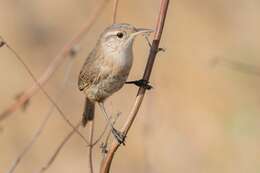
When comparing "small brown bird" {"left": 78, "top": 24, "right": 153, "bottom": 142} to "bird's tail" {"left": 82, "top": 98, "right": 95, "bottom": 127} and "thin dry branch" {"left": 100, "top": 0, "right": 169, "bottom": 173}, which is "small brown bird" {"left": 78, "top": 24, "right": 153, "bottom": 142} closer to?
"bird's tail" {"left": 82, "top": 98, "right": 95, "bottom": 127}

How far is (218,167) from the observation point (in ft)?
30.6

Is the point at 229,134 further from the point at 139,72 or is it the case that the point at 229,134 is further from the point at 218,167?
the point at 139,72

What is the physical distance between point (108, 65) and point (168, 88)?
5.35 m

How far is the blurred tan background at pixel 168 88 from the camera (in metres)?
9.73

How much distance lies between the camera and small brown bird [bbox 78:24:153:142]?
18.3 feet

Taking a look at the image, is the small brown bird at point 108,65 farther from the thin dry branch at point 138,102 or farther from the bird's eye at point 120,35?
the thin dry branch at point 138,102

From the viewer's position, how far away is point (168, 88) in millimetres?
11086

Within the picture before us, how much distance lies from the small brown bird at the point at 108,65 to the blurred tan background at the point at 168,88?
122 inches

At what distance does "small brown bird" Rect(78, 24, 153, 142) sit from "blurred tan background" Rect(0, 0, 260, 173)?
3094mm

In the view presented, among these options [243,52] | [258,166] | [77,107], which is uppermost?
[77,107]

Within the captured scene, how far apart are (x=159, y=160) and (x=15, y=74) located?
3.01 metres

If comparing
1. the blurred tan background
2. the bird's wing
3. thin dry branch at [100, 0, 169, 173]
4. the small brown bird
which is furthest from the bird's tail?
the blurred tan background

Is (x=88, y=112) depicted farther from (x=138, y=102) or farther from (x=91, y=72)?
(x=138, y=102)

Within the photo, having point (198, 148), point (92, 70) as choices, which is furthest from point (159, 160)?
point (92, 70)
